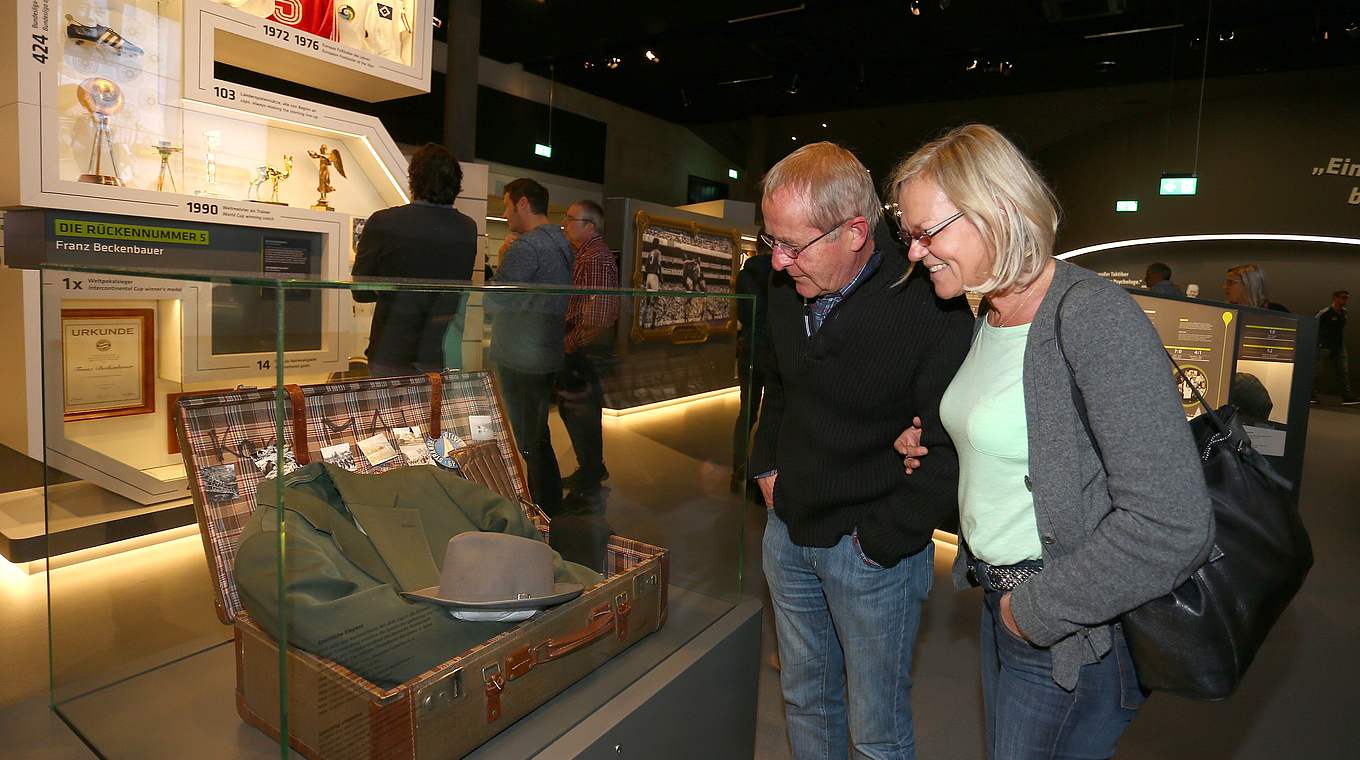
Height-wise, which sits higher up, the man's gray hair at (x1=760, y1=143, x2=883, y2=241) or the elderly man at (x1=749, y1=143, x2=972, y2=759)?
the man's gray hair at (x1=760, y1=143, x2=883, y2=241)

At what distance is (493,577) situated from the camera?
1.16m

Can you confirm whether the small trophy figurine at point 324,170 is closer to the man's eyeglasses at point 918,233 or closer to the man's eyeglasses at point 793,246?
the man's eyeglasses at point 793,246

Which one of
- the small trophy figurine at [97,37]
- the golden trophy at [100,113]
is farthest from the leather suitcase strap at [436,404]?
the small trophy figurine at [97,37]

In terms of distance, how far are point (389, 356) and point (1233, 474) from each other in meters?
1.25

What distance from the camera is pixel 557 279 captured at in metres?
3.28

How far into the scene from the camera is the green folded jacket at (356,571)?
0.96 metres

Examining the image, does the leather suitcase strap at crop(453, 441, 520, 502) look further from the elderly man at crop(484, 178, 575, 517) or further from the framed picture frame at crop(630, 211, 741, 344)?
the framed picture frame at crop(630, 211, 741, 344)

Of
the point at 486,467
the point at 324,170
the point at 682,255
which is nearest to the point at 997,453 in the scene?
the point at 486,467

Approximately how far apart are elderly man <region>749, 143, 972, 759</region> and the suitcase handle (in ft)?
1.30

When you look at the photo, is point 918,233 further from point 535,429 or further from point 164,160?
point 164,160

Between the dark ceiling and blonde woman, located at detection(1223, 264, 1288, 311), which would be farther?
the dark ceiling

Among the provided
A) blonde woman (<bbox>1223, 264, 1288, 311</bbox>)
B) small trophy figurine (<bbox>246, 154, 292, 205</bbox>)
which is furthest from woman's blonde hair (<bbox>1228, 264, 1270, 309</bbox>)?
small trophy figurine (<bbox>246, 154, 292, 205</bbox>)

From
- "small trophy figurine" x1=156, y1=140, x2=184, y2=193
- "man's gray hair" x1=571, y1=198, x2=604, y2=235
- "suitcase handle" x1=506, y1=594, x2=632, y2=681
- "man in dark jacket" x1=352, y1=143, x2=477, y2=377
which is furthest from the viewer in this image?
"man's gray hair" x1=571, y1=198, x2=604, y2=235

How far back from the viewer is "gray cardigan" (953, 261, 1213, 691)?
0.98 metres
